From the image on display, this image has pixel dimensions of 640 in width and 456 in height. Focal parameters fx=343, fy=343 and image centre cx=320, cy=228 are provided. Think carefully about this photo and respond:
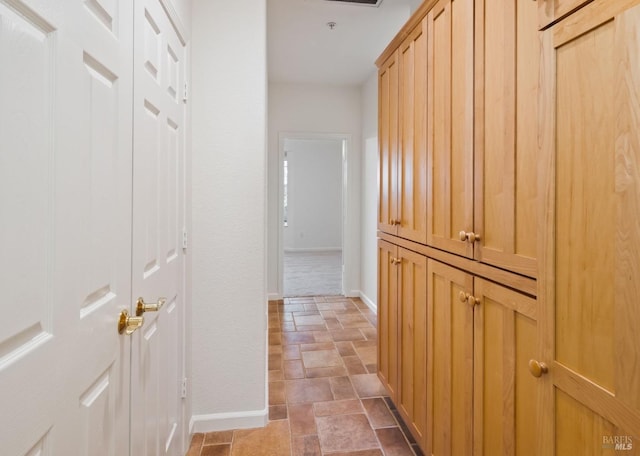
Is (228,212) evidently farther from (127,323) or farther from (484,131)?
(484,131)

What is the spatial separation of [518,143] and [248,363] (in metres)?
1.77

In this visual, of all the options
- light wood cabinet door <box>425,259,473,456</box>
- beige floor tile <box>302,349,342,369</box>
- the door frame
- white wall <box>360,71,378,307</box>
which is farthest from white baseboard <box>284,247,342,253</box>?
light wood cabinet door <box>425,259,473,456</box>

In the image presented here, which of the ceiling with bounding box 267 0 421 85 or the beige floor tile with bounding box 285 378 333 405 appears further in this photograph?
the ceiling with bounding box 267 0 421 85

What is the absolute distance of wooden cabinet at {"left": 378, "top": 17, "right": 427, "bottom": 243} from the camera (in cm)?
165

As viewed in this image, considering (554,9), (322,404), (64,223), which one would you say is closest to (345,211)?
(322,404)

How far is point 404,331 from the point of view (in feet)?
6.22

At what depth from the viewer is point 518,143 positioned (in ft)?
3.28

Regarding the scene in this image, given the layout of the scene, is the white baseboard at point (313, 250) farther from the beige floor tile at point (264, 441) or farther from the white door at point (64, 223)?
the white door at point (64, 223)

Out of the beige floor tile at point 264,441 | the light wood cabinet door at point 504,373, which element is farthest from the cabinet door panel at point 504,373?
the beige floor tile at point 264,441

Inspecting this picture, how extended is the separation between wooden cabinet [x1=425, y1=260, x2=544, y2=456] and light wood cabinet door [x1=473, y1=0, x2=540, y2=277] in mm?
144

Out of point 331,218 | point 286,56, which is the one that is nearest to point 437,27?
point 286,56

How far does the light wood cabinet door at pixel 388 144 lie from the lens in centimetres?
202

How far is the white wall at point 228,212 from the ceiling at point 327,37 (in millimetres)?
1189

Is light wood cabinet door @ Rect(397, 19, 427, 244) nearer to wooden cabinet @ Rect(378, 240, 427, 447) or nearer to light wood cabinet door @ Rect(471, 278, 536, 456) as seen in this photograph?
wooden cabinet @ Rect(378, 240, 427, 447)
